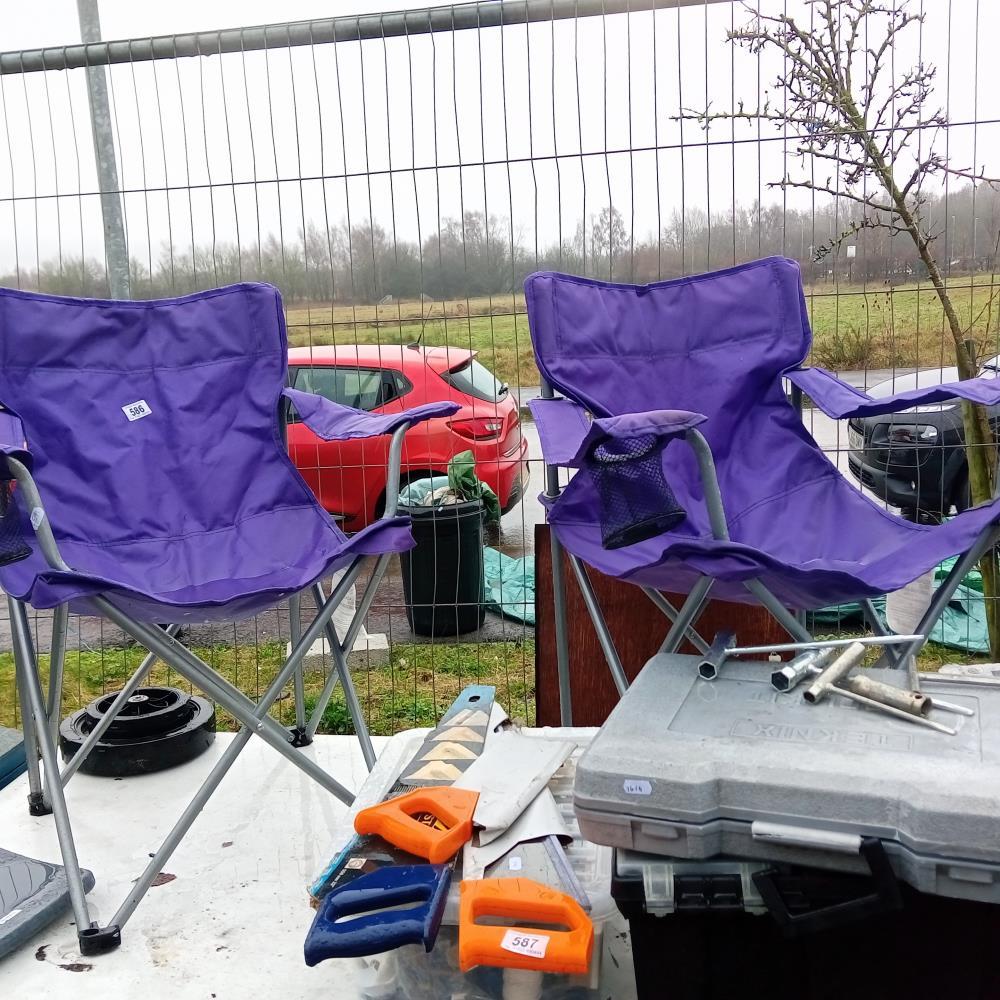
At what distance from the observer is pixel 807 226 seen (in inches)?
105

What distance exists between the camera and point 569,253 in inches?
107

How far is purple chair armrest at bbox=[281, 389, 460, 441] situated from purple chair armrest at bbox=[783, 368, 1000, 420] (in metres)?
0.74

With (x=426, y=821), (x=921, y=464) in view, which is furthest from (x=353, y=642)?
(x=921, y=464)

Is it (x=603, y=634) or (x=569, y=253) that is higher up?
(x=569, y=253)

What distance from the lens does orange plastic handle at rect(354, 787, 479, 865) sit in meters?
1.39

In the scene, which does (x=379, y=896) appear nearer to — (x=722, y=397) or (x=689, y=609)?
(x=689, y=609)

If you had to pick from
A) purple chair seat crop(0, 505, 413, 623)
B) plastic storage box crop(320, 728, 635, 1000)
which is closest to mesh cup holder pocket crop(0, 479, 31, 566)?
purple chair seat crop(0, 505, 413, 623)

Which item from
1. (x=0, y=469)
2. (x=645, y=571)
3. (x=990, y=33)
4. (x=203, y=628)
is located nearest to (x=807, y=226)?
(x=990, y=33)

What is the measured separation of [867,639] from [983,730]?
0.24 metres

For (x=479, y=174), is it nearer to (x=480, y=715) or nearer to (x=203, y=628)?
(x=480, y=715)

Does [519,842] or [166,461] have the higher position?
[166,461]

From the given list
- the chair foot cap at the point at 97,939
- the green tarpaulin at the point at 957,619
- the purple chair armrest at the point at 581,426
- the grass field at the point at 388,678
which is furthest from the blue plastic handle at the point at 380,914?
the green tarpaulin at the point at 957,619

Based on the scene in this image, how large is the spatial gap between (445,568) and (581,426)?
6.35ft

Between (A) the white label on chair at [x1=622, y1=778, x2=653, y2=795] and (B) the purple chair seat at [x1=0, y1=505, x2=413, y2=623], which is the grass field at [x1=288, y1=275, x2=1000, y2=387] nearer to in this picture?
(B) the purple chair seat at [x1=0, y1=505, x2=413, y2=623]
